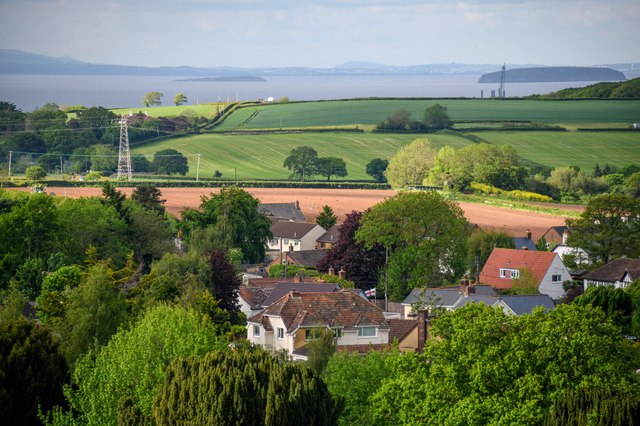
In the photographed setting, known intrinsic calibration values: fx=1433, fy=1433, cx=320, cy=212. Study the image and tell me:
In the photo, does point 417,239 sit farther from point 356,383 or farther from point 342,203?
point 356,383

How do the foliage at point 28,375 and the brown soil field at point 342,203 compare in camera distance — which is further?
the brown soil field at point 342,203

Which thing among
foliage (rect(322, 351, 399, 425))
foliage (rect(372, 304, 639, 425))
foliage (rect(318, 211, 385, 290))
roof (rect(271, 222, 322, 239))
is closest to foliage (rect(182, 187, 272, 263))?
foliage (rect(318, 211, 385, 290))

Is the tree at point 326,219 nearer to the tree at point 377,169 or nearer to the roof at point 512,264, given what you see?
the roof at point 512,264

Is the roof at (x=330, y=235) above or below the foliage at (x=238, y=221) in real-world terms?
below

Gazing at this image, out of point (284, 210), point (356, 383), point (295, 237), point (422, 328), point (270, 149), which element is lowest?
point (295, 237)

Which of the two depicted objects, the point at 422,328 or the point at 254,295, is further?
the point at 254,295

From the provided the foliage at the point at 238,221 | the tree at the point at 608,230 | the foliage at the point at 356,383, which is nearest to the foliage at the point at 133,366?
the foliage at the point at 356,383

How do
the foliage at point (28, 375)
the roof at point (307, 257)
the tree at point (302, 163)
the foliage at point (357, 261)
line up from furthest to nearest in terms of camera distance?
1. the tree at point (302, 163)
2. the roof at point (307, 257)
3. the foliage at point (357, 261)
4. the foliage at point (28, 375)

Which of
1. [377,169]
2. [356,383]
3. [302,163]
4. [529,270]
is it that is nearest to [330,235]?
[529,270]
